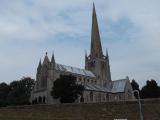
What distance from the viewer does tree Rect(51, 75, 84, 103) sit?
60406 millimetres

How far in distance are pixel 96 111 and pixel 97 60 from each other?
55075 mm

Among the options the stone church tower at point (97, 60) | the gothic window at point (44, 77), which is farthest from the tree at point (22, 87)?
the stone church tower at point (97, 60)

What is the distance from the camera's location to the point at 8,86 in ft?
277

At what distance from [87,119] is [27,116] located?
9.47m

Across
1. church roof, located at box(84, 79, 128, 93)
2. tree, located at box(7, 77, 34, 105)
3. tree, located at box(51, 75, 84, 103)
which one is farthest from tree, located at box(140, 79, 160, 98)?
tree, located at box(7, 77, 34, 105)

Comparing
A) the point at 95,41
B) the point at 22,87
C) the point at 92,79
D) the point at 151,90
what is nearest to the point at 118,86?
the point at 92,79

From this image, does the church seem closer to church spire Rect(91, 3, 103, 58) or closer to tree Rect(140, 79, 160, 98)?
church spire Rect(91, 3, 103, 58)

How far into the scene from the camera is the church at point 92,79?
70.1 meters

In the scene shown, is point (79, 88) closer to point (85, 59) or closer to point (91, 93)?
point (91, 93)

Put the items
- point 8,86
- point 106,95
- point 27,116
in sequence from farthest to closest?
point 8,86 → point 106,95 → point 27,116

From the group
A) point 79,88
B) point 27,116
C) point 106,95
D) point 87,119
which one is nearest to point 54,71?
point 79,88

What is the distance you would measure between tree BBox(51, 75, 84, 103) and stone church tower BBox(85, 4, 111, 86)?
25.0m

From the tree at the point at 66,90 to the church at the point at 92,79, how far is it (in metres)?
4.22

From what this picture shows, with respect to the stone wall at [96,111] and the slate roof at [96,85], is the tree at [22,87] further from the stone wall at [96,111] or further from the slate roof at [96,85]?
the stone wall at [96,111]
